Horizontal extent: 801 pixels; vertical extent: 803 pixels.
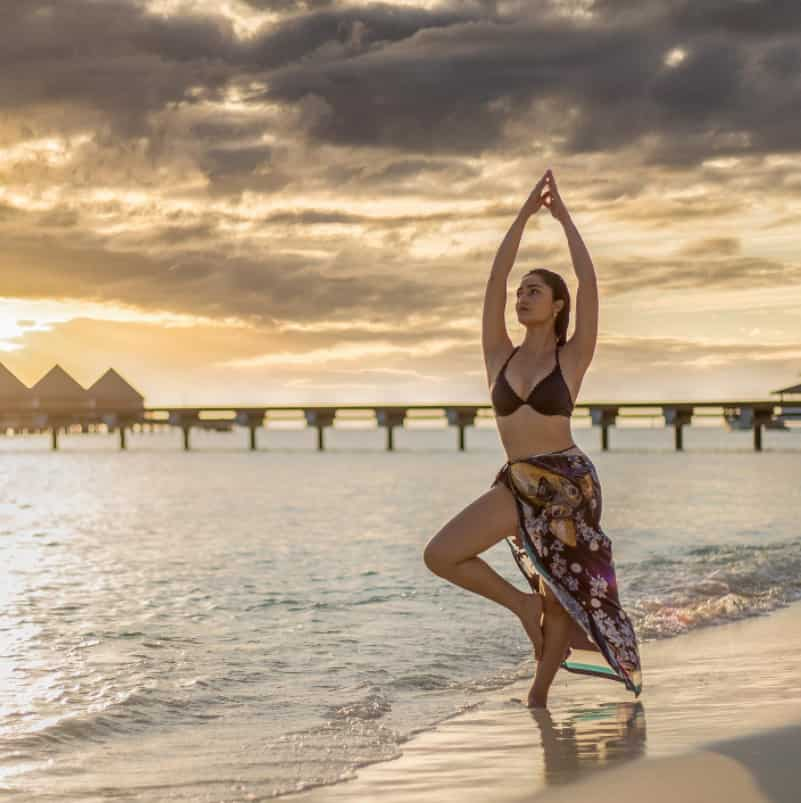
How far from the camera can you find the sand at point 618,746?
4.56 meters

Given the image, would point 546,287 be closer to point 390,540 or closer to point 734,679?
point 734,679

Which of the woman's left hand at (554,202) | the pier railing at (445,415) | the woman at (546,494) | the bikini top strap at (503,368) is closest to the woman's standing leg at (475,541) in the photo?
the woman at (546,494)

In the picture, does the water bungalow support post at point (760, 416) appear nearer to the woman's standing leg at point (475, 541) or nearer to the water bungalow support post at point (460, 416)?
the water bungalow support post at point (460, 416)

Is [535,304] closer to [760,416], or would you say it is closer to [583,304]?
[583,304]

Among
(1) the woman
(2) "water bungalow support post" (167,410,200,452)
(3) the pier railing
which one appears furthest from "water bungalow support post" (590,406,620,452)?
(1) the woman

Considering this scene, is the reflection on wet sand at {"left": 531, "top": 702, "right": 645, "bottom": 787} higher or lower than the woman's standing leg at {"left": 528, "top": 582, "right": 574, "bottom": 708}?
lower

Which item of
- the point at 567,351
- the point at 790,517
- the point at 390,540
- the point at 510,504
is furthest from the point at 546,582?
the point at 790,517

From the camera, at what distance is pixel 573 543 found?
19.1 ft

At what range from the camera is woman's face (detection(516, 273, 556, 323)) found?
5848 millimetres

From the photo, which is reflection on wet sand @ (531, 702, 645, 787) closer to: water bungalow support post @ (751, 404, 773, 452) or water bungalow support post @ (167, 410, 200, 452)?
water bungalow support post @ (751, 404, 773, 452)

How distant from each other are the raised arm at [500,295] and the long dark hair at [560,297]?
0.57 feet

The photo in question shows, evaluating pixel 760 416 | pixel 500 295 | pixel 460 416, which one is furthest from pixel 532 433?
pixel 460 416

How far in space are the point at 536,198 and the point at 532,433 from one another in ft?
3.63

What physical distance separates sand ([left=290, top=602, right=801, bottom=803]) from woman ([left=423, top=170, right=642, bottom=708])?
366 mm
